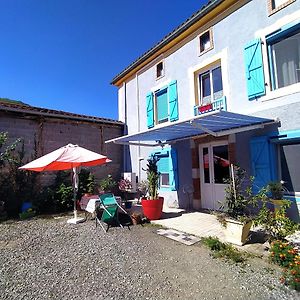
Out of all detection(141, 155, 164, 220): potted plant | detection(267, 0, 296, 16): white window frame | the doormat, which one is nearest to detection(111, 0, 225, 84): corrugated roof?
detection(267, 0, 296, 16): white window frame

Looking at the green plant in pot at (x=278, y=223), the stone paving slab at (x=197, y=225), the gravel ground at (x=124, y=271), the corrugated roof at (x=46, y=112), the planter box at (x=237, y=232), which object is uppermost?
the corrugated roof at (x=46, y=112)

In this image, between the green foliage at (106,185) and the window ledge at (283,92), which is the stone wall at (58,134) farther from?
the window ledge at (283,92)

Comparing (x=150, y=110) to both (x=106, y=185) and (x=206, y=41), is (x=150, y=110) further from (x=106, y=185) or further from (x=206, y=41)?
(x=106, y=185)

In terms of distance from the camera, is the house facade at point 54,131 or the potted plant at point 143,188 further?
the potted plant at point 143,188

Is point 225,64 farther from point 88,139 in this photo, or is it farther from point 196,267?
point 88,139

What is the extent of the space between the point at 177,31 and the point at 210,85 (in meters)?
3.16

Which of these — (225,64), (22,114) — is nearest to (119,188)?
(22,114)

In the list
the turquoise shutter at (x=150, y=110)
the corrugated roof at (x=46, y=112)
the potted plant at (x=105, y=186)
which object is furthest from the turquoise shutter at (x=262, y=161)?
the corrugated roof at (x=46, y=112)

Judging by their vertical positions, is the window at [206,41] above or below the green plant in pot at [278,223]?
above

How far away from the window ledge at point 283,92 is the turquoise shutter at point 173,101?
4321mm

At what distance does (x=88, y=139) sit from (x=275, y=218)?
35.8 feet

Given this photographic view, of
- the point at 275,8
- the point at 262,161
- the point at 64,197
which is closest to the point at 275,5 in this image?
the point at 275,8

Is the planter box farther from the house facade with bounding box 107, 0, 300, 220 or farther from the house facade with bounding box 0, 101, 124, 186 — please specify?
the house facade with bounding box 0, 101, 124, 186

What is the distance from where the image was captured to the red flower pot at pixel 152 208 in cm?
869
